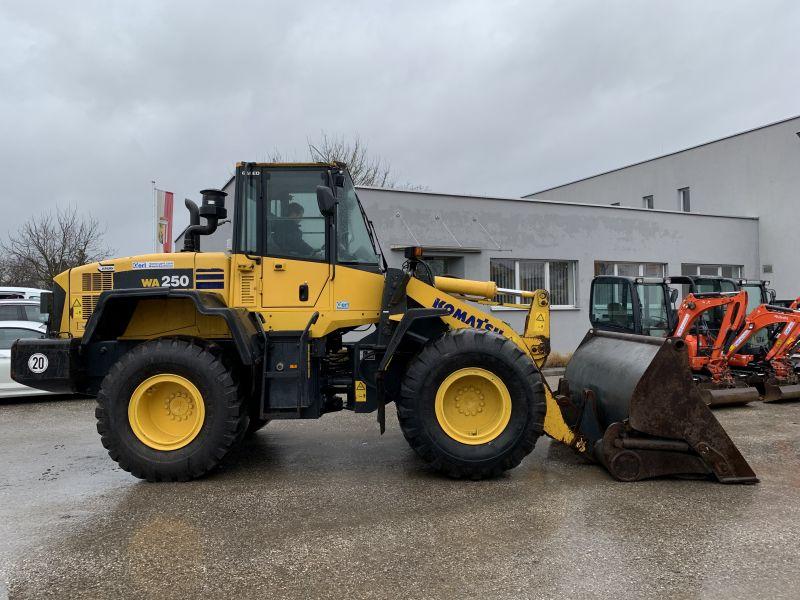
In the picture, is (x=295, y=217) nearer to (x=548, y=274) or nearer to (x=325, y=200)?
(x=325, y=200)

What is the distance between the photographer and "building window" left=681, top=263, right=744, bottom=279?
17.0 meters

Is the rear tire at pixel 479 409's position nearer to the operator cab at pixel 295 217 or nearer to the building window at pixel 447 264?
the operator cab at pixel 295 217

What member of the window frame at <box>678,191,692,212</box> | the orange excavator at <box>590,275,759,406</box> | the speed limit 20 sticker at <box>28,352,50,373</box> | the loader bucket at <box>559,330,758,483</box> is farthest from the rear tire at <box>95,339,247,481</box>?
the window frame at <box>678,191,692,212</box>

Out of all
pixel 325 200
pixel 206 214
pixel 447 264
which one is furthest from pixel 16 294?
pixel 325 200

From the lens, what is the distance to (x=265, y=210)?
562 centimetres

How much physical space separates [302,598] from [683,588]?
202cm

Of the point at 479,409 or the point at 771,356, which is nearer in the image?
the point at 479,409

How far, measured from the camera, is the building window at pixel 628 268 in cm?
1566

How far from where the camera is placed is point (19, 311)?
36.6 ft

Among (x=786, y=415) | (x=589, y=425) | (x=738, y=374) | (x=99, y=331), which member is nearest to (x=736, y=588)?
(x=589, y=425)

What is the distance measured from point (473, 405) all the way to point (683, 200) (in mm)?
19364

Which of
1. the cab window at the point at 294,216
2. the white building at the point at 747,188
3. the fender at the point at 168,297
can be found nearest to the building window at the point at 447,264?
the white building at the point at 747,188

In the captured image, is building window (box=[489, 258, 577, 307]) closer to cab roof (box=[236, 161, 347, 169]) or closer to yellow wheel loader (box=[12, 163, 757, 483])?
yellow wheel loader (box=[12, 163, 757, 483])

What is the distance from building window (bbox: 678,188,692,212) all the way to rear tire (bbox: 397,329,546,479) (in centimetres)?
1889
